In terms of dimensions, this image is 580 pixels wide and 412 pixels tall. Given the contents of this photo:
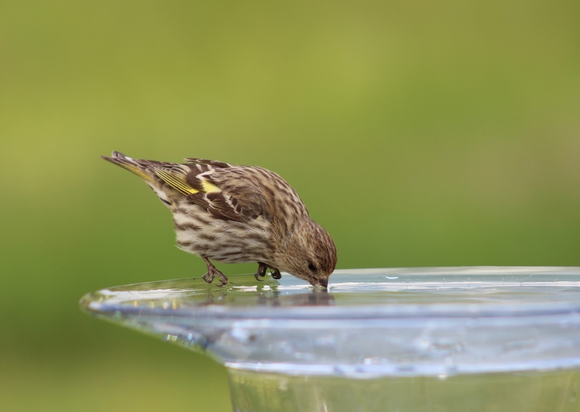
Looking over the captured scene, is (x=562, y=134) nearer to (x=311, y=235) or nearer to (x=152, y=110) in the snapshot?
(x=152, y=110)

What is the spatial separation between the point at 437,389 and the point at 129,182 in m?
3.88

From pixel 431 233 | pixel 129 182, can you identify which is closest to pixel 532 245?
pixel 431 233

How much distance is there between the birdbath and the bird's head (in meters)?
0.74

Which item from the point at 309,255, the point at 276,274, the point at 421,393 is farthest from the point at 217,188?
the point at 421,393

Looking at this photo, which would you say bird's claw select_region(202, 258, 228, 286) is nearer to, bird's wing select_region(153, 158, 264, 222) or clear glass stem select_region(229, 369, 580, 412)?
bird's wing select_region(153, 158, 264, 222)

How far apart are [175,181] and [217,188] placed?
0.58 feet

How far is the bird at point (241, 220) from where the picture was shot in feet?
8.13

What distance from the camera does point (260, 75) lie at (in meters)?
5.95

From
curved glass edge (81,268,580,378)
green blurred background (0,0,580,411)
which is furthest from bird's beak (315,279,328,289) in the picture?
green blurred background (0,0,580,411)

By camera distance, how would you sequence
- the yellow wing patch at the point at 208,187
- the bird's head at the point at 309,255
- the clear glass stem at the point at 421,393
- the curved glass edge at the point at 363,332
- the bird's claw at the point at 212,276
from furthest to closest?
the yellow wing patch at the point at 208,187, the bird's head at the point at 309,255, the bird's claw at the point at 212,276, the clear glass stem at the point at 421,393, the curved glass edge at the point at 363,332

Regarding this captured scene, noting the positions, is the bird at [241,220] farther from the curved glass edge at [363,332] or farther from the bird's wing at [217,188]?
the curved glass edge at [363,332]

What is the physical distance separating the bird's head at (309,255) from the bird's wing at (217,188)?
157 mm

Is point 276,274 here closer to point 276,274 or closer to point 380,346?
point 276,274

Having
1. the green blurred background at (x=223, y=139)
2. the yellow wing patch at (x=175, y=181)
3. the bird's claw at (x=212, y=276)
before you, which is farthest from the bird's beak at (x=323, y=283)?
the green blurred background at (x=223, y=139)
